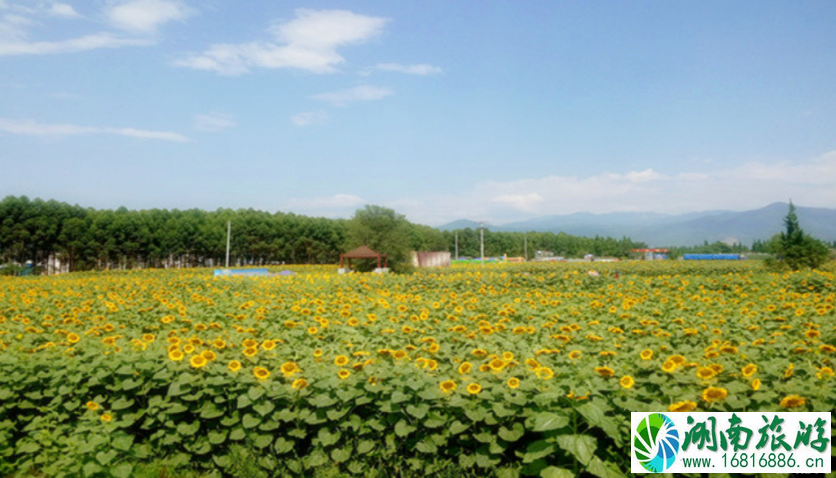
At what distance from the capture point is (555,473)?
2.98 m

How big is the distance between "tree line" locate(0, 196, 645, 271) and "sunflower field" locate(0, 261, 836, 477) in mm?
32290

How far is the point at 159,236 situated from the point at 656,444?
2062 inches

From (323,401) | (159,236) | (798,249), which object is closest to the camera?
(323,401)

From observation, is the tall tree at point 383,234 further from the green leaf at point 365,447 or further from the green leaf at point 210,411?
the green leaf at point 365,447

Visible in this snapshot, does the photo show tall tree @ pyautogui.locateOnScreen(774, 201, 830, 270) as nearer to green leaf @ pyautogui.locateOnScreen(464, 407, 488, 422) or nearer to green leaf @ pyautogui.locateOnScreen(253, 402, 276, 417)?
green leaf @ pyautogui.locateOnScreen(464, 407, 488, 422)

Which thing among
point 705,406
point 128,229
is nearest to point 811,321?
point 705,406

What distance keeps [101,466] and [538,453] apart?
8.81ft

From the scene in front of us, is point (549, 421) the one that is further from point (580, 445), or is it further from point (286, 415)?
point (286, 415)

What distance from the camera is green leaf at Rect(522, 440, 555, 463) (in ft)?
9.95

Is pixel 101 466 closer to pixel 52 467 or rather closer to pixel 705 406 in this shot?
pixel 52 467

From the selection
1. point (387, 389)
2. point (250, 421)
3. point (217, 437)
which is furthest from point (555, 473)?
point (217, 437)

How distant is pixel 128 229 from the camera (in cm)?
4681

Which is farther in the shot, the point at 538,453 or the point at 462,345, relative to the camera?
the point at 462,345

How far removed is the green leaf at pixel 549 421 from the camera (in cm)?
293
